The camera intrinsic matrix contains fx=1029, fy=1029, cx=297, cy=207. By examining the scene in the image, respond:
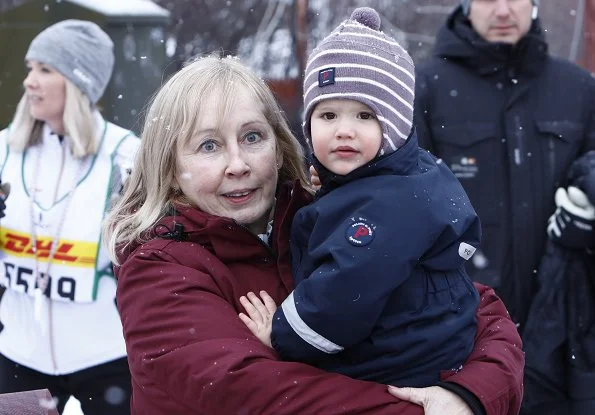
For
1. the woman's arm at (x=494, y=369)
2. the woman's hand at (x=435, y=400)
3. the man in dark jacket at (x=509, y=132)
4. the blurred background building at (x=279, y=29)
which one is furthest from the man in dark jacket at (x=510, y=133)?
the blurred background building at (x=279, y=29)

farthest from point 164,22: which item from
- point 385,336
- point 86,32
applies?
point 385,336

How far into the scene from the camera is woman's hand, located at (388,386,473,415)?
88.4 inches

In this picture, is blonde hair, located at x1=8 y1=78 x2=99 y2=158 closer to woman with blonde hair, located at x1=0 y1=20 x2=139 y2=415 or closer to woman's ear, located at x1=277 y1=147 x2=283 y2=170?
woman with blonde hair, located at x1=0 y1=20 x2=139 y2=415

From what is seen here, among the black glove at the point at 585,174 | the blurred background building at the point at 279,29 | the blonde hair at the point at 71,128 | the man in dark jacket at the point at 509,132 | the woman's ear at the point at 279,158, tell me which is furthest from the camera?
the blurred background building at the point at 279,29

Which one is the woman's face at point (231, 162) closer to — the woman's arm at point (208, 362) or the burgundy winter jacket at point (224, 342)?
the burgundy winter jacket at point (224, 342)

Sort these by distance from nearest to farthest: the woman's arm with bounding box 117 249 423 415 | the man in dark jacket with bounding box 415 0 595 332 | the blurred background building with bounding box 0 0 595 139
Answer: the woman's arm with bounding box 117 249 423 415 → the man in dark jacket with bounding box 415 0 595 332 → the blurred background building with bounding box 0 0 595 139

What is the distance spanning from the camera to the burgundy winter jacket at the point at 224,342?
7.12 feet

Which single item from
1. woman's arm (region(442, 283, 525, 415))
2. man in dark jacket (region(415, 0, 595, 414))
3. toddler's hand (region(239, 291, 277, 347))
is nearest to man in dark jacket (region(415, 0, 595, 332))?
man in dark jacket (region(415, 0, 595, 414))

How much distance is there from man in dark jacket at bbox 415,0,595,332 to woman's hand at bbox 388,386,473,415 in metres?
2.17

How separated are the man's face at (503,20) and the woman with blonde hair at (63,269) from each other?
166 cm

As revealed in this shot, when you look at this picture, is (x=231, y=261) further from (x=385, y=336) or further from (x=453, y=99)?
(x=453, y=99)

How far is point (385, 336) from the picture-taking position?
2.32 m

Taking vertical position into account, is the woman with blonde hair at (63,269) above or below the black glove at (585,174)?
below

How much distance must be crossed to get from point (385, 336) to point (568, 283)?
2.13m
